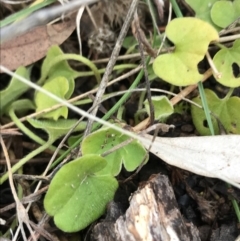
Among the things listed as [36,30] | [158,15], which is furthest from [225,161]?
[36,30]

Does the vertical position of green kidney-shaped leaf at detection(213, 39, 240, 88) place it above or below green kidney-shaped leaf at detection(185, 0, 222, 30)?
below

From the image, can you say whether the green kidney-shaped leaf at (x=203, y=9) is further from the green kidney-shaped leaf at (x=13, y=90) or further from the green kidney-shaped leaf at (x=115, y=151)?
the green kidney-shaped leaf at (x=13, y=90)

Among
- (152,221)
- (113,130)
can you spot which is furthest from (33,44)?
(152,221)

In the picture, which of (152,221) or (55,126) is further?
(55,126)

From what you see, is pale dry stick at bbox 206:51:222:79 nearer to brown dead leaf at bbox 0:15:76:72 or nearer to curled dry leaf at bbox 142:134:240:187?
curled dry leaf at bbox 142:134:240:187

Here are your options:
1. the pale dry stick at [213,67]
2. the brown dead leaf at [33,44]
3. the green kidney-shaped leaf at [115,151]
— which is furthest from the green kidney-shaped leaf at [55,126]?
the pale dry stick at [213,67]

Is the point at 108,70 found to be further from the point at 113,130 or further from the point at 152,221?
the point at 152,221

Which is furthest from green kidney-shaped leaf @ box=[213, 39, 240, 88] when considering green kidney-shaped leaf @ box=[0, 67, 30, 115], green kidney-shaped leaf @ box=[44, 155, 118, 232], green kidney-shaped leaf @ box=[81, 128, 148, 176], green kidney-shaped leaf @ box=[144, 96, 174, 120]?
green kidney-shaped leaf @ box=[0, 67, 30, 115]
